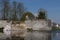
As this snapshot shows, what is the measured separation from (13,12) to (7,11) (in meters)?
0.79

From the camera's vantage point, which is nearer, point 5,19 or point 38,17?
point 5,19

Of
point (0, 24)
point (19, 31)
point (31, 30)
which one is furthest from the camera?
point (31, 30)

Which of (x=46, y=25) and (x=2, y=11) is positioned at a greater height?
(x=2, y=11)

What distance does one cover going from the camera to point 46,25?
19.9m

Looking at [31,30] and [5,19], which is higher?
[5,19]

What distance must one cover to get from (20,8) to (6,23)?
8.33 ft

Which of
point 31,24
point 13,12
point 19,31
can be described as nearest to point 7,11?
point 13,12

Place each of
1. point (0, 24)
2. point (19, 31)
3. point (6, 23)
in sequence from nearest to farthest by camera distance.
A: 1. point (19, 31)
2. point (6, 23)
3. point (0, 24)

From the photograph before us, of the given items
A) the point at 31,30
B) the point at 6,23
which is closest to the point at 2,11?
the point at 6,23

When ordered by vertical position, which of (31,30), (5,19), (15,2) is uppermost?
(15,2)

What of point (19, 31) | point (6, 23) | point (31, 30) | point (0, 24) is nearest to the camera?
point (19, 31)

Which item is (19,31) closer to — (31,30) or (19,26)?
(19,26)

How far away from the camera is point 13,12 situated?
1995 centimetres

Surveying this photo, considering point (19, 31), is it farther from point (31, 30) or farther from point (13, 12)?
point (31, 30)
